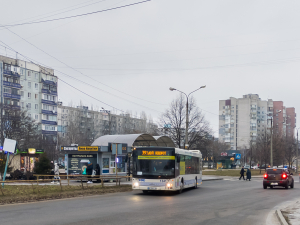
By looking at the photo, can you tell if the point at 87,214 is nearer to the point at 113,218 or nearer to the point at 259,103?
the point at 113,218

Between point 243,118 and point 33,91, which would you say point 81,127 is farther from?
point 243,118

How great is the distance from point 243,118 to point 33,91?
8335cm

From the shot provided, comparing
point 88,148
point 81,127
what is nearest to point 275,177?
point 88,148

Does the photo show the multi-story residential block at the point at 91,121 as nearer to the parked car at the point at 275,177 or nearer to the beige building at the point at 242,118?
the beige building at the point at 242,118

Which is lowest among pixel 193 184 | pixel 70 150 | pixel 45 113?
pixel 193 184

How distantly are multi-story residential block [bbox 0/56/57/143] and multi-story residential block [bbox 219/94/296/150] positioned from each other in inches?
2973

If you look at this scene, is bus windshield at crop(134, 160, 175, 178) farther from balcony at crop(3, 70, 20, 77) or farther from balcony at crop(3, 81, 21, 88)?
balcony at crop(3, 70, 20, 77)

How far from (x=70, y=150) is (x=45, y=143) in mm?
37808

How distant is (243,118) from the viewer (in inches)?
5950

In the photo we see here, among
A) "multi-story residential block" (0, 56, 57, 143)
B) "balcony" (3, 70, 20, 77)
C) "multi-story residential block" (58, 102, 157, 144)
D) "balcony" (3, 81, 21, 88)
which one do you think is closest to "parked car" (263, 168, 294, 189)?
"multi-story residential block" (0, 56, 57, 143)

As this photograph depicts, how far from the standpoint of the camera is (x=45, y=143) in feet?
228

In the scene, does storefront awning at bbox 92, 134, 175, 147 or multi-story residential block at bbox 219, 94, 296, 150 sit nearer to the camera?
storefront awning at bbox 92, 134, 175, 147

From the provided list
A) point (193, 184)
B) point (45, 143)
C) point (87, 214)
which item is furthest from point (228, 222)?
point (45, 143)

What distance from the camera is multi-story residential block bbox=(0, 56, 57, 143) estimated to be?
8912 cm
